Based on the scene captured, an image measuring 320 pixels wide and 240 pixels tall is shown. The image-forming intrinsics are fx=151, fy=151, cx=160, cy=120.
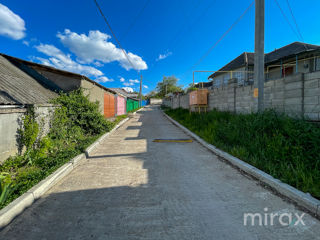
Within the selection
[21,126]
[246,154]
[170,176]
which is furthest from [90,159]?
[246,154]

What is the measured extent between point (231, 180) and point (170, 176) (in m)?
1.20

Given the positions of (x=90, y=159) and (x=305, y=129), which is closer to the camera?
(x=305, y=129)

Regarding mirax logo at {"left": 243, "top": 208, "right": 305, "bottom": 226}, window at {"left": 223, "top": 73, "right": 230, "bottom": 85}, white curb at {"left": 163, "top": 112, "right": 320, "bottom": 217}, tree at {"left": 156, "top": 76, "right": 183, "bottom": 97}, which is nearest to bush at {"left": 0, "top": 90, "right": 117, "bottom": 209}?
mirax logo at {"left": 243, "top": 208, "right": 305, "bottom": 226}

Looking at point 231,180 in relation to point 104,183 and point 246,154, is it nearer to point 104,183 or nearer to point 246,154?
point 246,154

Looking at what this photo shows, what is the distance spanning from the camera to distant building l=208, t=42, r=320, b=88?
1109cm

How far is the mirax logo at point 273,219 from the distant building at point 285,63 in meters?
7.38

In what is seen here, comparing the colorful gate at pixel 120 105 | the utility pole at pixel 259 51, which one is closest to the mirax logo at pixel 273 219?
the utility pole at pixel 259 51

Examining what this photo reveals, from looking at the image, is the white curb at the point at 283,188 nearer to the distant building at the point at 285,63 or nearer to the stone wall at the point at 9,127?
the stone wall at the point at 9,127

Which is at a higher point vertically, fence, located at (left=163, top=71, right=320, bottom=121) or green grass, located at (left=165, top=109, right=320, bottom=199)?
fence, located at (left=163, top=71, right=320, bottom=121)

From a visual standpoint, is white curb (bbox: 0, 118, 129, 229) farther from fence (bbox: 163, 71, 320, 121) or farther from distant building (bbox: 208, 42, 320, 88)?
distant building (bbox: 208, 42, 320, 88)

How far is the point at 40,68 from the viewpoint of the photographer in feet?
28.6

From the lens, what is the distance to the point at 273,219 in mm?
1928

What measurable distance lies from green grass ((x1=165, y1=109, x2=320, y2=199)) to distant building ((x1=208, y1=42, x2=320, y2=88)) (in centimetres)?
451

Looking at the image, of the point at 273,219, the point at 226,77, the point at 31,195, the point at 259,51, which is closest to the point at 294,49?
the point at 226,77
